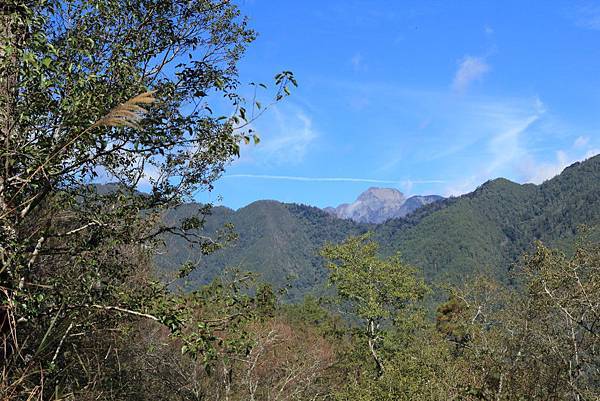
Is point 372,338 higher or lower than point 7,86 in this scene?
lower

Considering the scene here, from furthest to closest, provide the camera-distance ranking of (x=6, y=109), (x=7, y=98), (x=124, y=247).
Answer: (x=124, y=247), (x=6, y=109), (x=7, y=98)

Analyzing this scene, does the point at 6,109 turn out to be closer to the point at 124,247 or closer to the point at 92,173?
the point at 92,173

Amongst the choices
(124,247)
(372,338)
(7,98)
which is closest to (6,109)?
(7,98)

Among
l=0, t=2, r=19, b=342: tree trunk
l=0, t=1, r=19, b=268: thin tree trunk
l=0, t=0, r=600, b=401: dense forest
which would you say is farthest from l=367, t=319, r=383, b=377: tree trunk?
l=0, t=1, r=19, b=268: thin tree trunk

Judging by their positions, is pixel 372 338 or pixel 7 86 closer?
pixel 7 86

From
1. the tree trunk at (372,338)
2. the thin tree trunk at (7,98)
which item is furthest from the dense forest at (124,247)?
the tree trunk at (372,338)

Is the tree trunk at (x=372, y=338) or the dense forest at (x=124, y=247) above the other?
the dense forest at (x=124, y=247)

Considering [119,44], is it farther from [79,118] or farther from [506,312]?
[506,312]

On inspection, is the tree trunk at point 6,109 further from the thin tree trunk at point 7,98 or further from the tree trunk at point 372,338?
the tree trunk at point 372,338

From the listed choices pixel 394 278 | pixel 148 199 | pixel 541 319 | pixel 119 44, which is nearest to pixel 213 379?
pixel 394 278

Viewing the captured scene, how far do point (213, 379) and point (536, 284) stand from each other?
13.5 metres

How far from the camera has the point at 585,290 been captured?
1209cm

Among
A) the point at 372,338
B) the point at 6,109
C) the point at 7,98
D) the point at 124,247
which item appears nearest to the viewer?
the point at 7,98

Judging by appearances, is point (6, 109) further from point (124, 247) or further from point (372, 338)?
point (372, 338)
